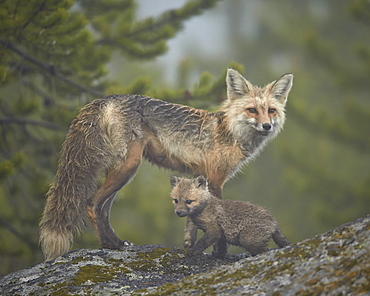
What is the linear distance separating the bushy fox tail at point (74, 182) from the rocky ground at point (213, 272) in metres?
0.35

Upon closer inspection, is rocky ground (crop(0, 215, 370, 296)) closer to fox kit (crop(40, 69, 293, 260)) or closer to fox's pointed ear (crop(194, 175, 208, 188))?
fox kit (crop(40, 69, 293, 260))

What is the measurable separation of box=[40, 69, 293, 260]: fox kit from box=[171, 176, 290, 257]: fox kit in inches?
18.7

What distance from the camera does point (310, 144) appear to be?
24.1 metres

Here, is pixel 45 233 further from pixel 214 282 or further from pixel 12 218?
pixel 12 218

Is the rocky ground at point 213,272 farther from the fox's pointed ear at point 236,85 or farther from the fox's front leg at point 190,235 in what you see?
the fox's pointed ear at point 236,85

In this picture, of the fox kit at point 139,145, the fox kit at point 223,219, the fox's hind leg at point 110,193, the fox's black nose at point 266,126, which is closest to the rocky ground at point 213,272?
the fox kit at point 223,219

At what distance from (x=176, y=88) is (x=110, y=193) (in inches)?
292

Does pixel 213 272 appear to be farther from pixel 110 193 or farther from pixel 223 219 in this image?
pixel 110 193

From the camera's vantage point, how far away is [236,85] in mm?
6371

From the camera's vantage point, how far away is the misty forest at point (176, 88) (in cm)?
882

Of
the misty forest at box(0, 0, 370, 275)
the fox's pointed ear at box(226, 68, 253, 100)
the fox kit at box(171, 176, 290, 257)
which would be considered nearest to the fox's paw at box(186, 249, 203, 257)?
the fox kit at box(171, 176, 290, 257)

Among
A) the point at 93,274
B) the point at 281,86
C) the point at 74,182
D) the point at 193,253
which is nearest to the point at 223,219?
the point at 193,253

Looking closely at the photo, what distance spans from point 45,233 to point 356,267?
3.71m

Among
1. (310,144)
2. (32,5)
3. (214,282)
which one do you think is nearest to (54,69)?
(32,5)
